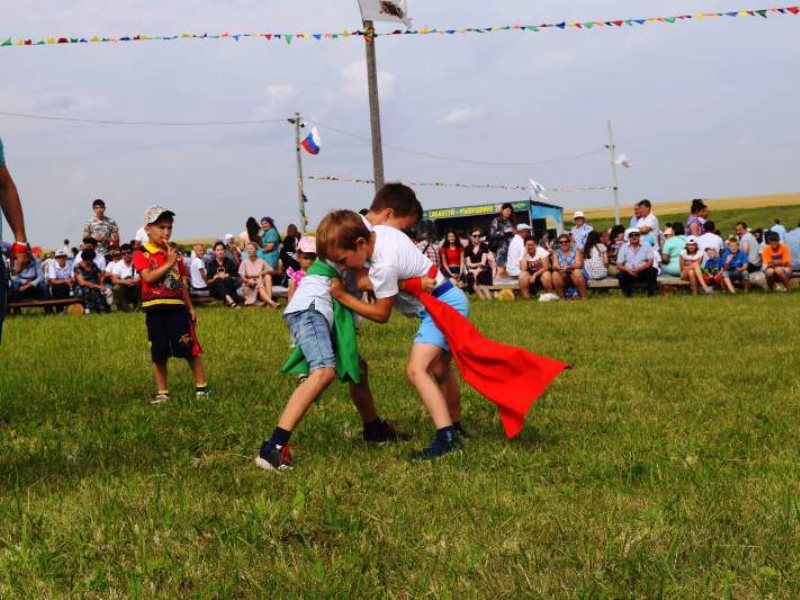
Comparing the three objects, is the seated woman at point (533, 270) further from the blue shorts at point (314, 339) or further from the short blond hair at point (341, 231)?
the short blond hair at point (341, 231)

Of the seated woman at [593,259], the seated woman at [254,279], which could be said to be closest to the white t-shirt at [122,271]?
the seated woman at [254,279]

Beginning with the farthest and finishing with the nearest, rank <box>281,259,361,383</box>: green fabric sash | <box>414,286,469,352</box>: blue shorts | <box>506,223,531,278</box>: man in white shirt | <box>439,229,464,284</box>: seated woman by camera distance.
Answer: <box>439,229,464,284</box>: seated woman
<box>506,223,531,278</box>: man in white shirt
<box>414,286,469,352</box>: blue shorts
<box>281,259,361,383</box>: green fabric sash

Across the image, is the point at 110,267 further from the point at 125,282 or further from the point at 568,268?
the point at 568,268

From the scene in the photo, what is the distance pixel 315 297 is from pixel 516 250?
49.0 feet

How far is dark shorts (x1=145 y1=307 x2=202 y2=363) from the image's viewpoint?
8109mm

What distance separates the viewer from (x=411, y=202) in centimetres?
565

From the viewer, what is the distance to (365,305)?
213 inches

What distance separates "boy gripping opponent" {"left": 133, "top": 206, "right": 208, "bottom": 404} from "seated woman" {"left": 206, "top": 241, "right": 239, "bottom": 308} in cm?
1279

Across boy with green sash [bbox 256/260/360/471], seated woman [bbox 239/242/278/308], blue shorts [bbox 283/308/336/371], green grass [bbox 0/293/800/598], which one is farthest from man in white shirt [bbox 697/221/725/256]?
blue shorts [bbox 283/308/336/371]

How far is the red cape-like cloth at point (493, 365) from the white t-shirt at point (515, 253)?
1446 centimetres

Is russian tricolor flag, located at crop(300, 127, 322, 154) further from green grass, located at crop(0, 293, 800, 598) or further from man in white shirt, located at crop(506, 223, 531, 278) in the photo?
green grass, located at crop(0, 293, 800, 598)

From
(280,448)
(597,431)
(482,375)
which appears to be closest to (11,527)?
(280,448)

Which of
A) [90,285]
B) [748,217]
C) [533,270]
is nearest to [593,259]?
[533,270]

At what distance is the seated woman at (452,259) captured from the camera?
67.4 ft
